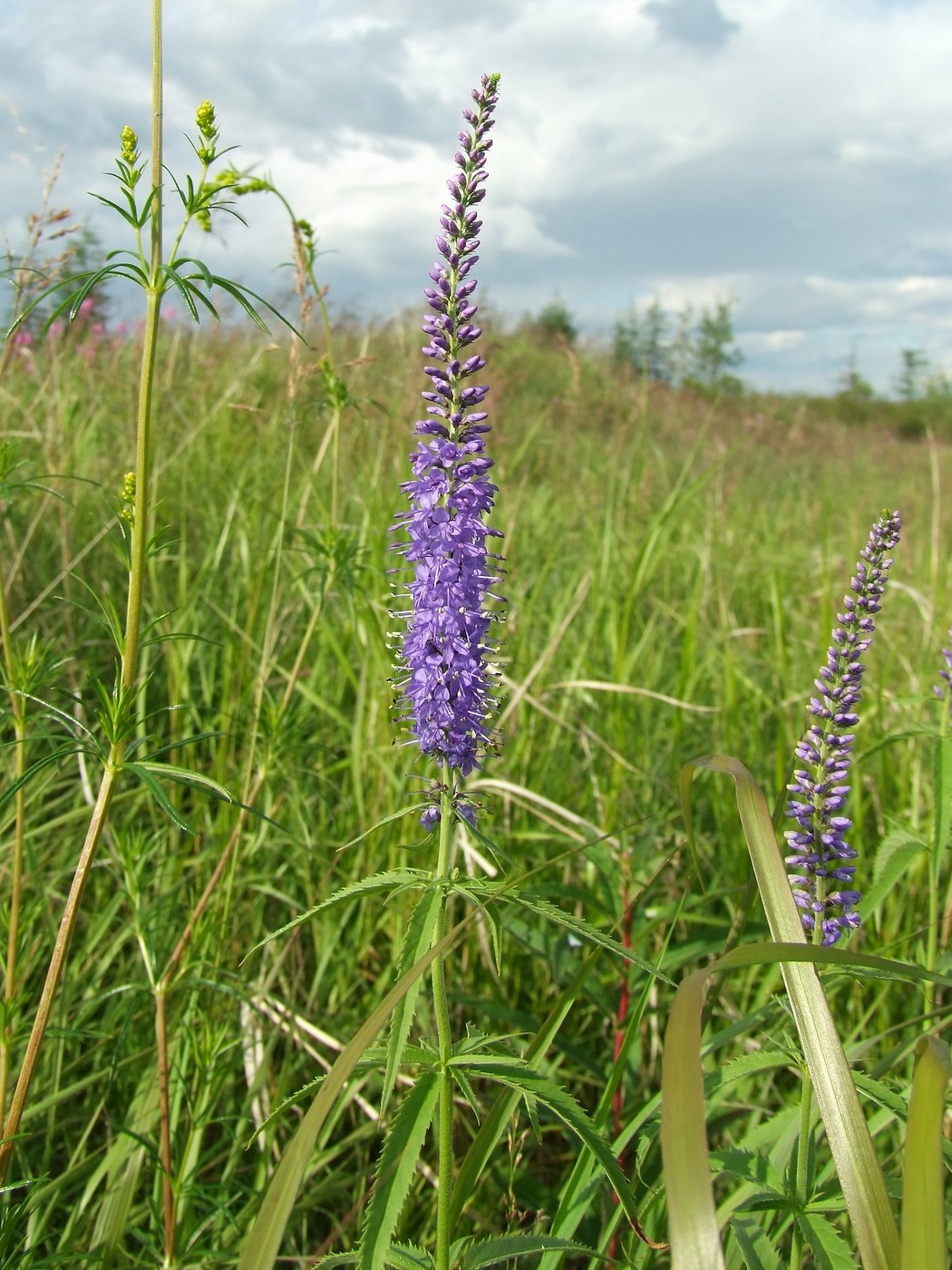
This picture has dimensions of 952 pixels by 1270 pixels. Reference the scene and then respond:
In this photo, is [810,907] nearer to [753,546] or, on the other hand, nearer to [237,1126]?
[237,1126]

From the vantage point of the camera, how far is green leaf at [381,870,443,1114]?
1.53m

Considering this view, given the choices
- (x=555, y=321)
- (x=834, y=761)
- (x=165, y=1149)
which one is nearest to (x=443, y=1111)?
(x=165, y=1149)

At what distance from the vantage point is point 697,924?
390 centimetres

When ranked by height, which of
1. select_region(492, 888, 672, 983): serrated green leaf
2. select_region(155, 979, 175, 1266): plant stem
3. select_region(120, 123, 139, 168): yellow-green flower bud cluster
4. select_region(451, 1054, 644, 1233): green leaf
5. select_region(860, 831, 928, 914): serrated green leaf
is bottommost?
select_region(155, 979, 175, 1266): plant stem

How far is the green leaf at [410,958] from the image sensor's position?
153 cm

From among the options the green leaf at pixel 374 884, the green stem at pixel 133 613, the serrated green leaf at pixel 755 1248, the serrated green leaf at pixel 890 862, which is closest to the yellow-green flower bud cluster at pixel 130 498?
the green stem at pixel 133 613

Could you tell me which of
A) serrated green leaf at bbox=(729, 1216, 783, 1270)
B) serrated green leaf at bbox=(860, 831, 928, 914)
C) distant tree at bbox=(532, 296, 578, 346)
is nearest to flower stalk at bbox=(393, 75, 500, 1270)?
serrated green leaf at bbox=(729, 1216, 783, 1270)

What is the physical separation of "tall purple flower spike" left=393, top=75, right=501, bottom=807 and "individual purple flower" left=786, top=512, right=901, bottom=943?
0.88 m

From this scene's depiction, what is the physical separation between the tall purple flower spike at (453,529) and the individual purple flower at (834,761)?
2.89ft

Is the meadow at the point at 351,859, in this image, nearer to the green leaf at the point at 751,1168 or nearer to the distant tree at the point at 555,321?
the green leaf at the point at 751,1168

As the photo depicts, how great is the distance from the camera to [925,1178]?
1.29 metres

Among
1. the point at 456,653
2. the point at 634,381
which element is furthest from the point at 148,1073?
the point at 634,381

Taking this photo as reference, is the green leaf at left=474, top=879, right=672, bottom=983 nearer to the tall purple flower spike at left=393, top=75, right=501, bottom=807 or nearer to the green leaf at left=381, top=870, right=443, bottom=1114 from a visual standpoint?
the green leaf at left=381, top=870, right=443, bottom=1114

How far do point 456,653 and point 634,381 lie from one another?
50.4 ft
